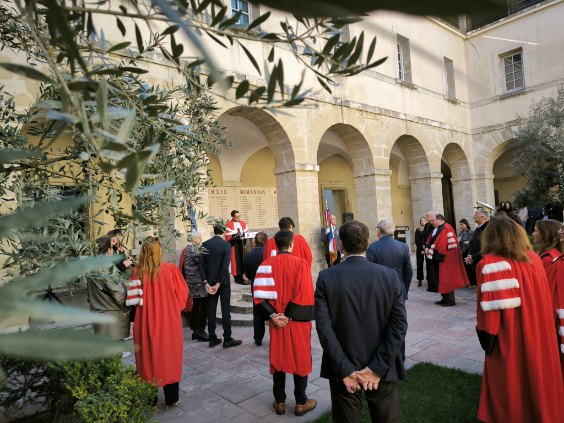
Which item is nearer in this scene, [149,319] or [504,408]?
[504,408]

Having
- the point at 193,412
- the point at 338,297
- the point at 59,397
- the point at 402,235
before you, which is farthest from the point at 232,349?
the point at 402,235

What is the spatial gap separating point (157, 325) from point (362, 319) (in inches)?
91.8

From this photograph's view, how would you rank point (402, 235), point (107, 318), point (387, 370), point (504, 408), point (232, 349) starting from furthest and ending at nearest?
point (402, 235) → point (232, 349) → point (504, 408) → point (387, 370) → point (107, 318)

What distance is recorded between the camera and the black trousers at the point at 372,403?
8.44 feet

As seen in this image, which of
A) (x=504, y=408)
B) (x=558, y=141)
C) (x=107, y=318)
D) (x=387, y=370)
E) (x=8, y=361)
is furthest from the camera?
(x=558, y=141)

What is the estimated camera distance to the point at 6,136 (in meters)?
2.30

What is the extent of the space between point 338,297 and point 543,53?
15.9m

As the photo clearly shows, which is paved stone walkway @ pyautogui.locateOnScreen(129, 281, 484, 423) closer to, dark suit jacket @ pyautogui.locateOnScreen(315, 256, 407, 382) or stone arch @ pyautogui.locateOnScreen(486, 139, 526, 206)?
dark suit jacket @ pyautogui.locateOnScreen(315, 256, 407, 382)

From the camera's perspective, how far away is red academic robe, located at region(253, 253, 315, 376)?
3.74m

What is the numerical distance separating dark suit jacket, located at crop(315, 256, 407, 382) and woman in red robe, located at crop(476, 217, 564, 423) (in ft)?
A: 2.95

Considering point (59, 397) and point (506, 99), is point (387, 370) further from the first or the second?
point (506, 99)

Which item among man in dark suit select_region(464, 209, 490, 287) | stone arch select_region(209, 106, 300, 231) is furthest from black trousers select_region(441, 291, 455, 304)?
stone arch select_region(209, 106, 300, 231)

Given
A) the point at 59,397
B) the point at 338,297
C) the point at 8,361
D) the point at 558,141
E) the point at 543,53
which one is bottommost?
the point at 59,397

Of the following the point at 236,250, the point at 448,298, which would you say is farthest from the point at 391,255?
the point at 236,250
